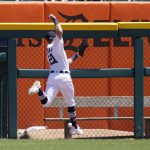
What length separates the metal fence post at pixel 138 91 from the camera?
1211 cm

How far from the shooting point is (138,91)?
12195mm

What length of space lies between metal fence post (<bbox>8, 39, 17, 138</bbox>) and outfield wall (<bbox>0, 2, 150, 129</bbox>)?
7.97 ft

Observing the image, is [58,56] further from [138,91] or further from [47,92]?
[138,91]

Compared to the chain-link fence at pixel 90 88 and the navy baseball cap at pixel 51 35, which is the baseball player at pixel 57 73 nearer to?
the navy baseball cap at pixel 51 35

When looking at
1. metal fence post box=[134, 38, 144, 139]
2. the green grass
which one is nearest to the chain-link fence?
Result: metal fence post box=[134, 38, 144, 139]

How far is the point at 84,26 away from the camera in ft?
39.7

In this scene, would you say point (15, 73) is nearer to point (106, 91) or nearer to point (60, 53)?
point (60, 53)

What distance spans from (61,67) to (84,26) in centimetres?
83

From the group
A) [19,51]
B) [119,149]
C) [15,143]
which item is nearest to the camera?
[119,149]

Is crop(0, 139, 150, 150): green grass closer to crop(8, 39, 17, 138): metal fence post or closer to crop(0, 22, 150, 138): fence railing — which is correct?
crop(8, 39, 17, 138): metal fence post

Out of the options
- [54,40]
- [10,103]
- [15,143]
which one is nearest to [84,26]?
[54,40]

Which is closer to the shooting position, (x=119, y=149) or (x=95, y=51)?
(x=119, y=149)

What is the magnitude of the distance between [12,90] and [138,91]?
6.17 ft

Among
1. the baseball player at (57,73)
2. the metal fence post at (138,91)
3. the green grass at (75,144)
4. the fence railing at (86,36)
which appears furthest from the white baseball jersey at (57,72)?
the metal fence post at (138,91)
